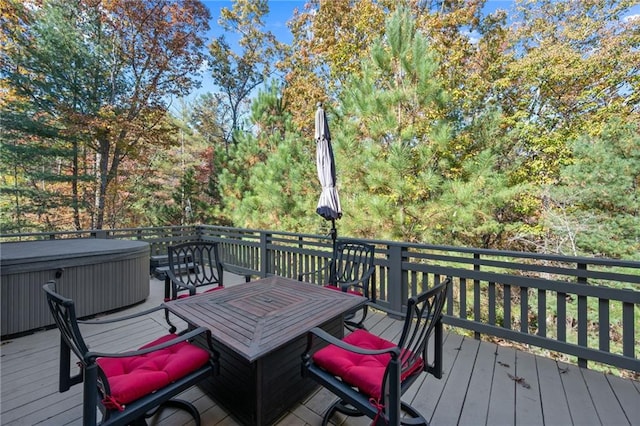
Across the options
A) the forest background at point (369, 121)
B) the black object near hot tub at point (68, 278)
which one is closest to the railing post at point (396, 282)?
the forest background at point (369, 121)

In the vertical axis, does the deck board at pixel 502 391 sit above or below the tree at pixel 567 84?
below

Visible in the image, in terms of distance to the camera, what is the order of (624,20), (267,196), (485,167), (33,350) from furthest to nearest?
(267,196) → (624,20) → (485,167) → (33,350)

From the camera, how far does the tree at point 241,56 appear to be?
1148cm

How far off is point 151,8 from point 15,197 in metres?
6.84

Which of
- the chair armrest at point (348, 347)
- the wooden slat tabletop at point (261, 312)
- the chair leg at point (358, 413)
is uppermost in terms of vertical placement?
the chair armrest at point (348, 347)

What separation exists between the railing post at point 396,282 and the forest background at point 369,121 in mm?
2505

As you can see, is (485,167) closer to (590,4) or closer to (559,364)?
(559,364)

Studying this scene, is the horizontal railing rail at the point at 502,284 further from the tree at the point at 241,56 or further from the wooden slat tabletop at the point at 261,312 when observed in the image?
the tree at the point at 241,56

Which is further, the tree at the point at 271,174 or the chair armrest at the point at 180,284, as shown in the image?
the tree at the point at 271,174

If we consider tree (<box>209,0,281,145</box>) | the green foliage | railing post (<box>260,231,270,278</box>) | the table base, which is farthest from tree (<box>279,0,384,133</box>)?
the table base

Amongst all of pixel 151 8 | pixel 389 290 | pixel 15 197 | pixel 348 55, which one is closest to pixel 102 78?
pixel 151 8

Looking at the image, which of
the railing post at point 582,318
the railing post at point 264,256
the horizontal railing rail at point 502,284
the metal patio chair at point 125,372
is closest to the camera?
the metal patio chair at point 125,372

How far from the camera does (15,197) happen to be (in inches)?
311

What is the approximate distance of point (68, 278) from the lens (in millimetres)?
3023
